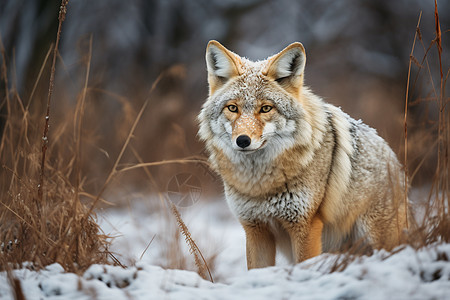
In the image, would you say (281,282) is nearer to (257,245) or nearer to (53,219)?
(257,245)

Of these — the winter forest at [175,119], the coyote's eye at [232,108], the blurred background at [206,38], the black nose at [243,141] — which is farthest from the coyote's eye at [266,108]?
the blurred background at [206,38]

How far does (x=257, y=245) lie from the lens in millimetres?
3188

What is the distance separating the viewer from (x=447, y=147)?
87.3 inches

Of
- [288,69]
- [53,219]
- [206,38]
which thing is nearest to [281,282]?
[53,219]

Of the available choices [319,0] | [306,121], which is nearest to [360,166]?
[306,121]

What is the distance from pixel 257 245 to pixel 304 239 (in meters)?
0.42

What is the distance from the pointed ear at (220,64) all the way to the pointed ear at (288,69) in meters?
0.26

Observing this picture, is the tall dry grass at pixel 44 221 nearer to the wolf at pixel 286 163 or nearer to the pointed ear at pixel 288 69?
the wolf at pixel 286 163

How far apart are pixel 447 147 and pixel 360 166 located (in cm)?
111

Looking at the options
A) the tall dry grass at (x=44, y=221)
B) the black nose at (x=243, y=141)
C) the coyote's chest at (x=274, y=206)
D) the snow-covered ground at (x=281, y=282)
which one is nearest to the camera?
the snow-covered ground at (x=281, y=282)

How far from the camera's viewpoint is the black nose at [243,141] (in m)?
2.71

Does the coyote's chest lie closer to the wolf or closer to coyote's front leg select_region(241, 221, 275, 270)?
the wolf

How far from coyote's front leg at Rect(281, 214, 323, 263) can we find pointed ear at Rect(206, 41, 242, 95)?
1.27 m

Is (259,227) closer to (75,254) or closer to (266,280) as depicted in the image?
(266,280)
